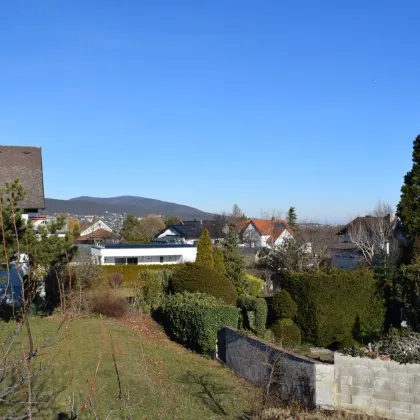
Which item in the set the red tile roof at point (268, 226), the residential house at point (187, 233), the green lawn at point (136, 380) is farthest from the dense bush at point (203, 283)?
the residential house at point (187, 233)

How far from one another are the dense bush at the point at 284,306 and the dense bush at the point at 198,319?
1790 mm

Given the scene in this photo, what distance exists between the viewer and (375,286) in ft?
62.1

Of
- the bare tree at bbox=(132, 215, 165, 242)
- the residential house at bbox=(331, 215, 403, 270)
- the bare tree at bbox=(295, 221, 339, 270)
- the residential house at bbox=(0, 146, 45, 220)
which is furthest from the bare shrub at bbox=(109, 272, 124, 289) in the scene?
the bare tree at bbox=(132, 215, 165, 242)

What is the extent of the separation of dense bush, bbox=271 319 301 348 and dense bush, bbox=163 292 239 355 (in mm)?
1590

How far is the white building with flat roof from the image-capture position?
35344 millimetres

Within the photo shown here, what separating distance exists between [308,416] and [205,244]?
1747 centimetres

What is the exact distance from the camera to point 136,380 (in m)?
12.8

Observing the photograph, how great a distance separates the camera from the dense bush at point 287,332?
1731 cm

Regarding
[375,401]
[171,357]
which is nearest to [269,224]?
[171,357]

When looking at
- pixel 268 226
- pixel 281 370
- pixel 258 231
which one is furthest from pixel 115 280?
pixel 268 226

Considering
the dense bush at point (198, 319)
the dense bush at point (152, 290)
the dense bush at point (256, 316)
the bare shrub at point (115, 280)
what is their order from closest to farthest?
the dense bush at point (198, 319)
the dense bush at point (256, 316)
the dense bush at point (152, 290)
the bare shrub at point (115, 280)

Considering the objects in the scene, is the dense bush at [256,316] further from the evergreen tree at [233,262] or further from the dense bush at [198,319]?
the evergreen tree at [233,262]

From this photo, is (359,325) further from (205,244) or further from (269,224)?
(269,224)

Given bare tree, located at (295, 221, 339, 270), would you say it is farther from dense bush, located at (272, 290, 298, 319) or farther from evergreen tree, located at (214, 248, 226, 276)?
dense bush, located at (272, 290, 298, 319)
